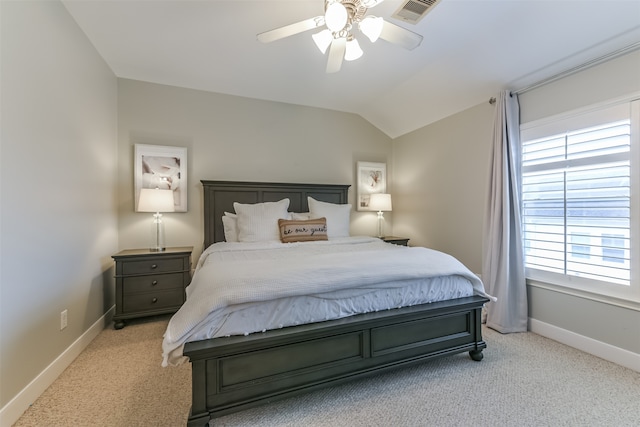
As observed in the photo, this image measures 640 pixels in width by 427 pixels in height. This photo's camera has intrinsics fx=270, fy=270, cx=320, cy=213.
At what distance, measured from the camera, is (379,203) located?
414 cm

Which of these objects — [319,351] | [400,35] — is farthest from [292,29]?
[319,351]

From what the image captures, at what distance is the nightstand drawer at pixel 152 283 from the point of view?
2.73 metres

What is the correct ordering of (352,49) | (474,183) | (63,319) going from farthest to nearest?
(474,183), (63,319), (352,49)

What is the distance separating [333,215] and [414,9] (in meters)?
2.33

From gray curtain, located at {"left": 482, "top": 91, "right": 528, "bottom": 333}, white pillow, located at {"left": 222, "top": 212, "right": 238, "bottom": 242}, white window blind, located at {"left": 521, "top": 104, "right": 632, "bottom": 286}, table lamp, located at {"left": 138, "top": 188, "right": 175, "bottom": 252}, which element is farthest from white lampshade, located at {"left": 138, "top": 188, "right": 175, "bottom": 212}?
white window blind, located at {"left": 521, "top": 104, "right": 632, "bottom": 286}

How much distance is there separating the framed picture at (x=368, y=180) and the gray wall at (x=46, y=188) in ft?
10.9

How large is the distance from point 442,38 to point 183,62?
2.62 m

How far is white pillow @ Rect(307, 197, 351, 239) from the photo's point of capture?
355cm

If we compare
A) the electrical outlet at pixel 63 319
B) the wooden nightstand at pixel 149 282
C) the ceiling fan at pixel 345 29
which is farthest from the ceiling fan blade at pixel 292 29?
the electrical outlet at pixel 63 319

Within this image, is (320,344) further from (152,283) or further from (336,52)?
(152,283)

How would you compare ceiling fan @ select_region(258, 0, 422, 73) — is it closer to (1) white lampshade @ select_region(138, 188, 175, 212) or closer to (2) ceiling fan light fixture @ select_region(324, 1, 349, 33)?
(2) ceiling fan light fixture @ select_region(324, 1, 349, 33)

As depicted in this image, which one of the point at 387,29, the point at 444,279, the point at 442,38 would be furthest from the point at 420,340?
the point at 442,38

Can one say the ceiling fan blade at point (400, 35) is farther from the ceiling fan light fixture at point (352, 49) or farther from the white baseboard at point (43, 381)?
the white baseboard at point (43, 381)

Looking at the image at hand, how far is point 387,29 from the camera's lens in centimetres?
179
